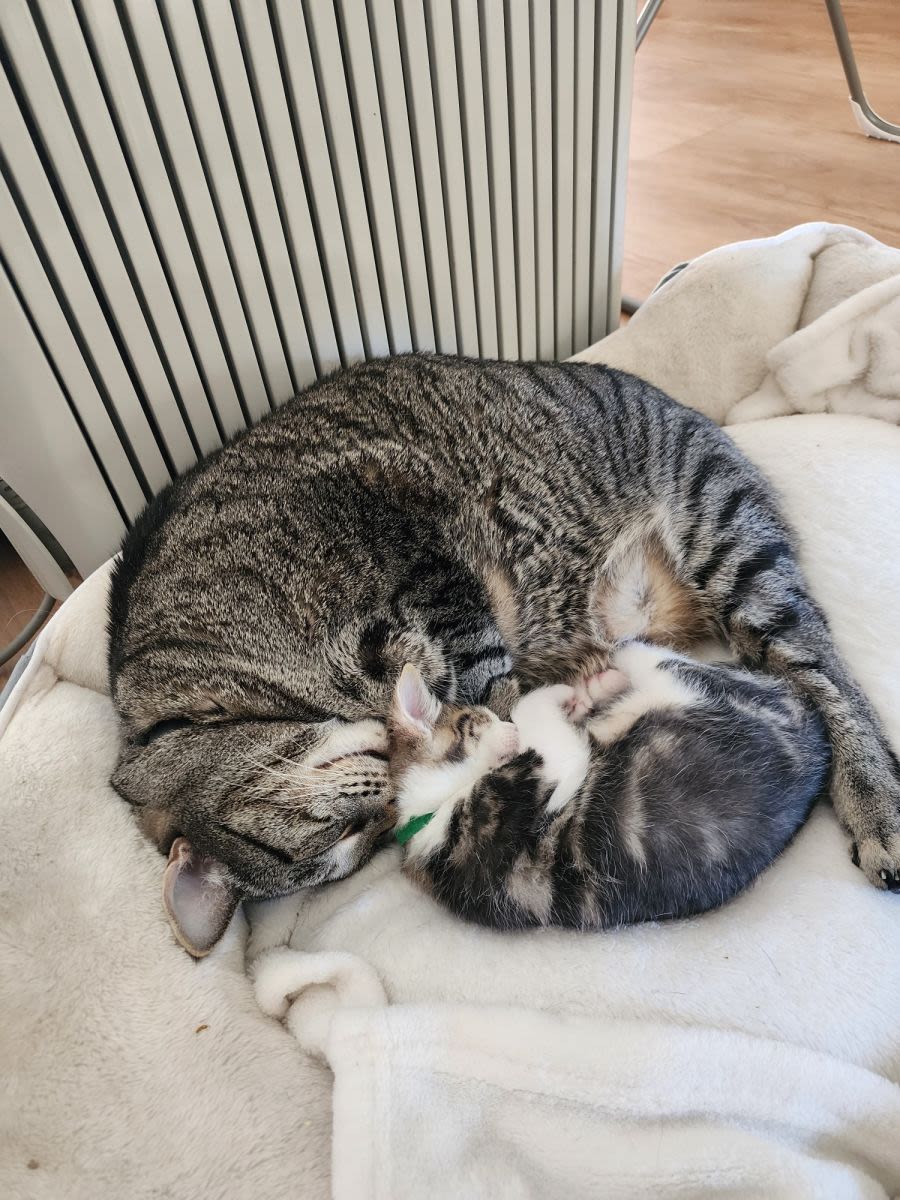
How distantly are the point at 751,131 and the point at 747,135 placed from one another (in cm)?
3

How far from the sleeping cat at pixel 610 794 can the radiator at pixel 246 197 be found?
751 millimetres

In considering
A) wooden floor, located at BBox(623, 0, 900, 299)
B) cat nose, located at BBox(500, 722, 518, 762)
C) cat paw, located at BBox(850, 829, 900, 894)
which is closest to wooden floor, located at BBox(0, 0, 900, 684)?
wooden floor, located at BBox(623, 0, 900, 299)

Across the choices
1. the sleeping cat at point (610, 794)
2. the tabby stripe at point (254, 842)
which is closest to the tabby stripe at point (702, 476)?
the sleeping cat at point (610, 794)

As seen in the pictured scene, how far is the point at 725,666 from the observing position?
1414 millimetres

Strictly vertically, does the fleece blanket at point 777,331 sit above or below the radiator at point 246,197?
below

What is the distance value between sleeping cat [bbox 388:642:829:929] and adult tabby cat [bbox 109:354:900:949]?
2.8 inches

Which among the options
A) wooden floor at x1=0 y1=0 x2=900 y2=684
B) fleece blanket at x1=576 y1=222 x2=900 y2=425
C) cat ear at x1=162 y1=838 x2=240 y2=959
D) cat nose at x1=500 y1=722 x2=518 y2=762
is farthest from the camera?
wooden floor at x1=0 y1=0 x2=900 y2=684

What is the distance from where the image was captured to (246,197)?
1435 millimetres

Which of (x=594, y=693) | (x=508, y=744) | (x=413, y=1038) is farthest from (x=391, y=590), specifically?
(x=413, y=1038)

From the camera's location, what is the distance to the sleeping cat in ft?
3.80

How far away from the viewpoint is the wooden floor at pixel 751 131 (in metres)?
2.75

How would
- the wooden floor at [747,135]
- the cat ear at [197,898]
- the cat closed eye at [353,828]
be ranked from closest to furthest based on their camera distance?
1. the cat ear at [197,898]
2. the cat closed eye at [353,828]
3. the wooden floor at [747,135]

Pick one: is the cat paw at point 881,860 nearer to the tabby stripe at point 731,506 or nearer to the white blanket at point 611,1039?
the white blanket at point 611,1039

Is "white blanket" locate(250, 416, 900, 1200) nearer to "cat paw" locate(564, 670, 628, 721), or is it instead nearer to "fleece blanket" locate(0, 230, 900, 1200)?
"fleece blanket" locate(0, 230, 900, 1200)
